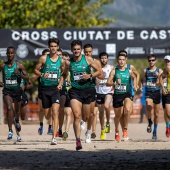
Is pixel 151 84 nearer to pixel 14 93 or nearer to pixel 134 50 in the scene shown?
pixel 14 93

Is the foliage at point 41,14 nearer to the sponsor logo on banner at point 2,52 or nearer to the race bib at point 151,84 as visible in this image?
the sponsor logo on banner at point 2,52

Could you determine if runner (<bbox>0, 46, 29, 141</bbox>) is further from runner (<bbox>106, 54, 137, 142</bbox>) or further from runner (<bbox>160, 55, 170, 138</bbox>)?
runner (<bbox>160, 55, 170, 138</bbox>)

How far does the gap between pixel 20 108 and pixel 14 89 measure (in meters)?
1.32

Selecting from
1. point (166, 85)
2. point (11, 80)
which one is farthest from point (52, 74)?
point (166, 85)

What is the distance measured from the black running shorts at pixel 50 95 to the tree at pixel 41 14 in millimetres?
17799

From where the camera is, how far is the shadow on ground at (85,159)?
46.6 feet

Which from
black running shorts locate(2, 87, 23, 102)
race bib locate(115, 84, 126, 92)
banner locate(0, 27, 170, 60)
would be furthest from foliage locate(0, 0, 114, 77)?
race bib locate(115, 84, 126, 92)

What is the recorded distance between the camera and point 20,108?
22.2 meters

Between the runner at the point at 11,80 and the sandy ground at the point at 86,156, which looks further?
the runner at the point at 11,80

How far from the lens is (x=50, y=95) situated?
1928 centimetres

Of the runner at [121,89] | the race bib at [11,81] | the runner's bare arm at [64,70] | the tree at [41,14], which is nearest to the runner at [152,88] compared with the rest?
the runner at [121,89]

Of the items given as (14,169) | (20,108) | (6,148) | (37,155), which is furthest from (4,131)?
(14,169)

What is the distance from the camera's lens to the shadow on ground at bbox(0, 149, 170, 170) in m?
14.2

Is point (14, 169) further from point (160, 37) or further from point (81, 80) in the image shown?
point (160, 37)
